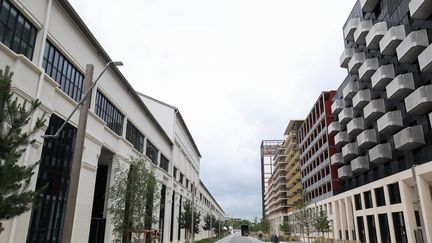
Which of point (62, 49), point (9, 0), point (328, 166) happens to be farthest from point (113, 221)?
point (328, 166)

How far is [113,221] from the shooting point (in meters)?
26.8

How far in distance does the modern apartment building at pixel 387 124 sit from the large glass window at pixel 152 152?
2494 centimetres

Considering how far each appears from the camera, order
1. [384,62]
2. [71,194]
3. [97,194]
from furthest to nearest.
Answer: [384,62] → [97,194] → [71,194]

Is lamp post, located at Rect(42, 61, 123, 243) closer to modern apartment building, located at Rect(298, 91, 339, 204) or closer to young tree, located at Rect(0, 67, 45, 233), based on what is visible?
young tree, located at Rect(0, 67, 45, 233)

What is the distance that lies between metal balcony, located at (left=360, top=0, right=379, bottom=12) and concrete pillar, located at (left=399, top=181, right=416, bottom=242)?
21394 millimetres

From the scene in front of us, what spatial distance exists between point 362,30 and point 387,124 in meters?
12.9

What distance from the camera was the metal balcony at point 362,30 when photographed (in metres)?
Answer: 42.8

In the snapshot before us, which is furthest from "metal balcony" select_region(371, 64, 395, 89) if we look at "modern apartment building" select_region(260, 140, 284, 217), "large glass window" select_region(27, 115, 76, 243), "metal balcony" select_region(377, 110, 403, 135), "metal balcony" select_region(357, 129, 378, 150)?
"modern apartment building" select_region(260, 140, 284, 217)

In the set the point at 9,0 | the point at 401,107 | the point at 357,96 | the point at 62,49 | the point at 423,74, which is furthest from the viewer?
the point at 357,96

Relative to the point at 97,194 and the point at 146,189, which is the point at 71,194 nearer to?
the point at 146,189

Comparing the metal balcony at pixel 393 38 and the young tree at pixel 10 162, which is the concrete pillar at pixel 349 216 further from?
the young tree at pixel 10 162

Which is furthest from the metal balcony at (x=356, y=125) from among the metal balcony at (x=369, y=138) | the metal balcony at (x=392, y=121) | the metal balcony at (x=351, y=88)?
the metal balcony at (x=392, y=121)

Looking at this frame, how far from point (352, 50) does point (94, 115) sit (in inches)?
1500

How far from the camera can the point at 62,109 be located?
2038 cm
